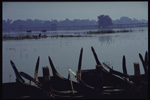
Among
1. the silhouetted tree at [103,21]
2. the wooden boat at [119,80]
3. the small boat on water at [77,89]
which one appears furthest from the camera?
the silhouetted tree at [103,21]

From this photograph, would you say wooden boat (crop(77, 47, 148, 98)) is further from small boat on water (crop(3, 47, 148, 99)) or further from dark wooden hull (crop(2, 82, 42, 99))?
dark wooden hull (crop(2, 82, 42, 99))

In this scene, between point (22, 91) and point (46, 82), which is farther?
point (22, 91)

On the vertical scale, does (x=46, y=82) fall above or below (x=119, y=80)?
above

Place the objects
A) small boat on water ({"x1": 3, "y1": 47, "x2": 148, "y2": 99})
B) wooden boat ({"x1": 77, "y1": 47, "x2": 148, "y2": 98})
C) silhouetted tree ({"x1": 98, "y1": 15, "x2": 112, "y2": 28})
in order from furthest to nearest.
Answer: silhouetted tree ({"x1": 98, "y1": 15, "x2": 112, "y2": 28}) → wooden boat ({"x1": 77, "y1": 47, "x2": 148, "y2": 98}) → small boat on water ({"x1": 3, "y1": 47, "x2": 148, "y2": 99})

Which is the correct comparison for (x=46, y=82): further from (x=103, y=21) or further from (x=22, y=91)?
(x=103, y=21)

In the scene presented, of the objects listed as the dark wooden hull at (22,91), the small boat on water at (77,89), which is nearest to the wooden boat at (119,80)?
the small boat on water at (77,89)

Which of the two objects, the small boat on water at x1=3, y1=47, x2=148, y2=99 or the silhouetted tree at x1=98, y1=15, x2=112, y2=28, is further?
the silhouetted tree at x1=98, y1=15, x2=112, y2=28

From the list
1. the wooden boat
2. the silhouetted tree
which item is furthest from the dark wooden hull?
the silhouetted tree

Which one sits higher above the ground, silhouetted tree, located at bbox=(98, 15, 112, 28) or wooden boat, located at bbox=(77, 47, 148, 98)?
silhouetted tree, located at bbox=(98, 15, 112, 28)

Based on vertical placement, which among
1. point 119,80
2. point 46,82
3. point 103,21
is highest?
point 103,21

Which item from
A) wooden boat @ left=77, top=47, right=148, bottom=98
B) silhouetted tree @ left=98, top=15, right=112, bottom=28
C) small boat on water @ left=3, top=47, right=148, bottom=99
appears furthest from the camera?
silhouetted tree @ left=98, top=15, right=112, bottom=28

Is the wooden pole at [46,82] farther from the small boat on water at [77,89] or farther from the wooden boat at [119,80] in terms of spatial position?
the wooden boat at [119,80]

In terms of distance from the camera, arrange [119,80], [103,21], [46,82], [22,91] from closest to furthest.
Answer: [46,82], [22,91], [119,80], [103,21]

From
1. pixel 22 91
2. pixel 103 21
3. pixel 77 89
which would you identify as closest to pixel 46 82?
pixel 22 91
